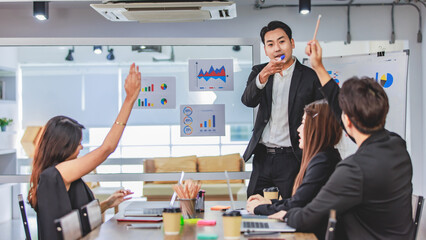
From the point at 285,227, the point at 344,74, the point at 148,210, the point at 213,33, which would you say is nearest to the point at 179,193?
the point at 148,210

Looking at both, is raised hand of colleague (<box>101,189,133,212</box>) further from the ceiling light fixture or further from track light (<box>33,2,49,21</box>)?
track light (<box>33,2,49,21</box>)

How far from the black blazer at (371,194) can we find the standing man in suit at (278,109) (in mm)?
1193

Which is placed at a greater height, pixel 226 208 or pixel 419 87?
pixel 419 87

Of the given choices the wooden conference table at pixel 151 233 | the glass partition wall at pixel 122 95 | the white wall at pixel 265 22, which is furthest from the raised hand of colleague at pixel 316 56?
the white wall at pixel 265 22

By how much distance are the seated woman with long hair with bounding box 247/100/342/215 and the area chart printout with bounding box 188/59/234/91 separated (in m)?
1.97

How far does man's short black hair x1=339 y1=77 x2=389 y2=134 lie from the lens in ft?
6.13

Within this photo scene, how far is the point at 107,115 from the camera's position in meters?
4.38

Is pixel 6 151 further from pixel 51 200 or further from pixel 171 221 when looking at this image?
pixel 171 221

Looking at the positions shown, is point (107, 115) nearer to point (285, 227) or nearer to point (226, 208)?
point (226, 208)

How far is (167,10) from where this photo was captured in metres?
2.81

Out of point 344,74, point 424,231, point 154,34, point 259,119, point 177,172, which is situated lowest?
point 424,231

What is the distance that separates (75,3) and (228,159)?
2556 millimetres

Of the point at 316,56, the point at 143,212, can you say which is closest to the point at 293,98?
the point at 316,56

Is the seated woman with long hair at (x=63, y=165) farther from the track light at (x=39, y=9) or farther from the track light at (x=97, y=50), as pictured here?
the track light at (x=39, y=9)
